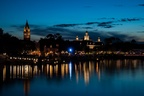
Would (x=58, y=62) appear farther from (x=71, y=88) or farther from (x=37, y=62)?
(x=71, y=88)

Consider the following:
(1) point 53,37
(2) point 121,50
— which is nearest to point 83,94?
(1) point 53,37

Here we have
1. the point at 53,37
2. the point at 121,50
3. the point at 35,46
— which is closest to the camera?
the point at 35,46

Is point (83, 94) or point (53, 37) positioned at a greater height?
point (53, 37)

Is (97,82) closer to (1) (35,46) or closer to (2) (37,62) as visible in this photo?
(2) (37,62)

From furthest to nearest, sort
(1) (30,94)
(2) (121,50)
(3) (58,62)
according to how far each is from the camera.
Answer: (2) (121,50)
(3) (58,62)
(1) (30,94)

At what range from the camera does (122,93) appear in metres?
35.6

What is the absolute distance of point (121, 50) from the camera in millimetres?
153875

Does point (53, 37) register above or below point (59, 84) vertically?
above

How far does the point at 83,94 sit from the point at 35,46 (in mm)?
70728

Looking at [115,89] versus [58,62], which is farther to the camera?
[58,62]

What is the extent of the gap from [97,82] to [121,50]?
111 metres

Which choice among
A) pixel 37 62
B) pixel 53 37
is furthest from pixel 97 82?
pixel 53 37

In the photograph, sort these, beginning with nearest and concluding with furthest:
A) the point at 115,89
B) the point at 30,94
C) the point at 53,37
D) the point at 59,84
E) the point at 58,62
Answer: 1. the point at 30,94
2. the point at 115,89
3. the point at 59,84
4. the point at 58,62
5. the point at 53,37

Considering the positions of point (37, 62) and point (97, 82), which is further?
point (37, 62)
